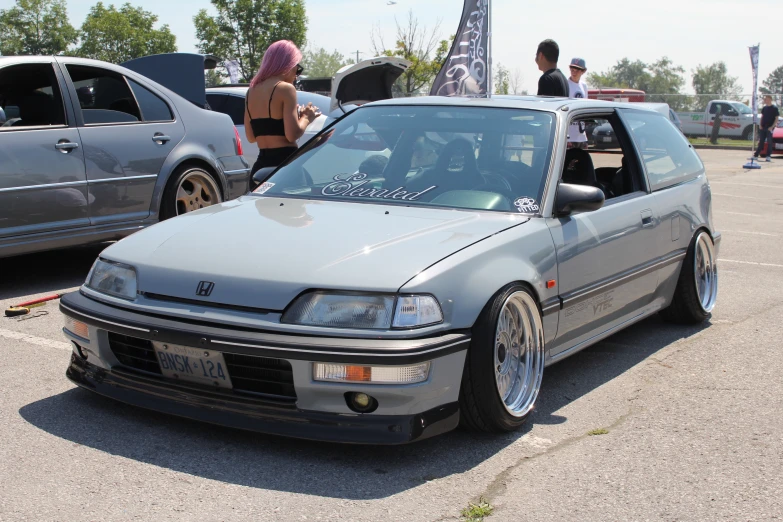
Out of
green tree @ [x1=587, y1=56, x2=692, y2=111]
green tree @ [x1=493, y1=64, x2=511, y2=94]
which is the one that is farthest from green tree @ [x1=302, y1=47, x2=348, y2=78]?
green tree @ [x1=493, y1=64, x2=511, y2=94]

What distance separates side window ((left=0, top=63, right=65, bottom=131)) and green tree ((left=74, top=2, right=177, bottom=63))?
82706 millimetres

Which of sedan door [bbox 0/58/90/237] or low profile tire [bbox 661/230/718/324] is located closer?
low profile tire [bbox 661/230/718/324]

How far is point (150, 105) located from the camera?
7.10 m

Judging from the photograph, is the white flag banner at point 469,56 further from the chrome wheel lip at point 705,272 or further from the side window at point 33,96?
the chrome wheel lip at point 705,272

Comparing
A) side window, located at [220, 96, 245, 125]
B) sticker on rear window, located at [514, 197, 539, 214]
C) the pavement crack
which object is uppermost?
side window, located at [220, 96, 245, 125]

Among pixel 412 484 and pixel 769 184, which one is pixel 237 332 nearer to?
pixel 412 484

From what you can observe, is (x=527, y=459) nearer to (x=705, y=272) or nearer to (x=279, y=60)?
(x=705, y=272)

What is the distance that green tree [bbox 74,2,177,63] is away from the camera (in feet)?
283

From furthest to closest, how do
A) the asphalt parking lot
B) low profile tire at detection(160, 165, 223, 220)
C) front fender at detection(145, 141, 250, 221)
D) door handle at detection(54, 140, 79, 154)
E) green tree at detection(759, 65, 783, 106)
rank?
green tree at detection(759, 65, 783, 106), low profile tire at detection(160, 165, 223, 220), front fender at detection(145, 141, 250, 221), door handle at detection(54, 140, 79, 154), the asphalt parking lot

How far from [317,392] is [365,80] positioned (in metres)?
6.74

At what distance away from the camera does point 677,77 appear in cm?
12250

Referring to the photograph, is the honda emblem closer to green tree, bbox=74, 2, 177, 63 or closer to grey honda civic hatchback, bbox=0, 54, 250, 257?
grey honda civic hatchback, bbox=0, 54, 250, 257

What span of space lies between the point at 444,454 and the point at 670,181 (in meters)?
2.79

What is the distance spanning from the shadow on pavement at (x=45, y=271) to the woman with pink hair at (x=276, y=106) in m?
1.70
